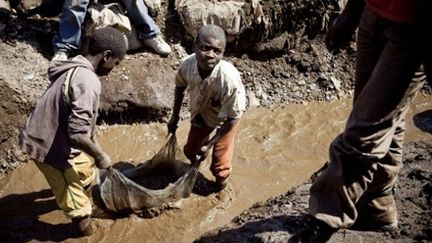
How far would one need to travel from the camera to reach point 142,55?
509 cm

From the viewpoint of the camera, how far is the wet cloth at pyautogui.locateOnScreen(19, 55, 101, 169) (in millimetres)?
2916

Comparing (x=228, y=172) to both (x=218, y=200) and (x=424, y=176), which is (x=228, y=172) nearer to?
(x=218, y=200)

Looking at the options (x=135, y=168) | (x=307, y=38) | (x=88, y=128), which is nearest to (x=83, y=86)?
(x=88, y=128)

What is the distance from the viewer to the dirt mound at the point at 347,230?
2.60 metres

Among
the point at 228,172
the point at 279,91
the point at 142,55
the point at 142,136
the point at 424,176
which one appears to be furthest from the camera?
the point at 279,91

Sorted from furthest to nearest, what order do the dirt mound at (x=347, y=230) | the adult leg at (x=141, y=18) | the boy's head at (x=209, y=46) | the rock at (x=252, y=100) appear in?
the rock at (x=252, y=100), the adult leg at (x=141, y=18), the boy's head at (x=209, y=46), the dirt mound at (x=347, y=230)

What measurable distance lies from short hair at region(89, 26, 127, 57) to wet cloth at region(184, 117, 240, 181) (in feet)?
3.40

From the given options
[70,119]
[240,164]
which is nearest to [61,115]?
[70,119]

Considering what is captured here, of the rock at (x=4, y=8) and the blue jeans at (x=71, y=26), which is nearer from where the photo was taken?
the blue jeans at (x=71, y=26)

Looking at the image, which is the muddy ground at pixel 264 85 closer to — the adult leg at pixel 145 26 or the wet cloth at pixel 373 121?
the adult leg at pixel 145 26

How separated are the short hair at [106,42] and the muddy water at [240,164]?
1.46m

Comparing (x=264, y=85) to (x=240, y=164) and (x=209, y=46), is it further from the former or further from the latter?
(x=209, y=46)

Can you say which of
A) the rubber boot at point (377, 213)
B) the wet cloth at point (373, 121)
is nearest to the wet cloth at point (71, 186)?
the wet cloth at point (373, 121)

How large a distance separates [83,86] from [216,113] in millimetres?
1125
